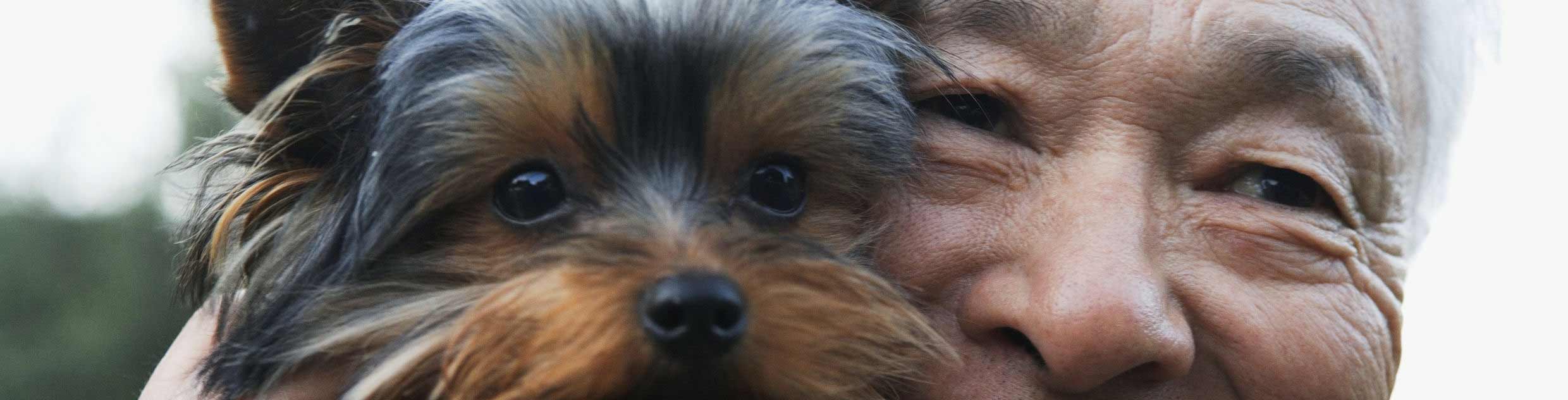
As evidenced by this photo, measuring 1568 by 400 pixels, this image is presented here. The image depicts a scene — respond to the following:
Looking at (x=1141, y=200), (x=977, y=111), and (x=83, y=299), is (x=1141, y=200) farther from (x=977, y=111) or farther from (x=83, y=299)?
(x=83, y=299)

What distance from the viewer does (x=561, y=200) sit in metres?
2.33

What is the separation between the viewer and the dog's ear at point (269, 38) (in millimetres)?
2346

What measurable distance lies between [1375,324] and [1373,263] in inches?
7.0

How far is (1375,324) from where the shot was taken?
2701 millimetres

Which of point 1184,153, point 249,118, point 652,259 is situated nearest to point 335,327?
point 249,118

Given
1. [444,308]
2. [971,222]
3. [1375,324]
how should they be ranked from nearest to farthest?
[444,308], [971,222], [1375,324]

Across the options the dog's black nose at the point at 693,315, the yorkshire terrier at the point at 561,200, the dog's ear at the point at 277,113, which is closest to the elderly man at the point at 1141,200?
the yorkshire terrier at the point at 561,200

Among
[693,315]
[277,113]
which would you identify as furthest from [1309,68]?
[277,113]

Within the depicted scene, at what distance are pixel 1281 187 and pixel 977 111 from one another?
26.9 inches

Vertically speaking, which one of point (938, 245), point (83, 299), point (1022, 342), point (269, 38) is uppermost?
point (269, 38)

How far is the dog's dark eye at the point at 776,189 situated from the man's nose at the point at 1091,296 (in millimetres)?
400

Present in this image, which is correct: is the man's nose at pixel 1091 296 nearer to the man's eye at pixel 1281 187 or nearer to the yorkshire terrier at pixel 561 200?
the yorkshire terrier at pixel 561 200

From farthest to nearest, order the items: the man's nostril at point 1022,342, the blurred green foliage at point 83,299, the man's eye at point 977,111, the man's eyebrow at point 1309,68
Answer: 1. the blurred green foliage at point 83,299
2. the man's eye at point 977,111
3. the man's eyebrow at point 1309,68
4. the man's nostril at point 1022,342

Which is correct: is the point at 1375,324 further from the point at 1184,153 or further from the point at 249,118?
the point at 249,118
